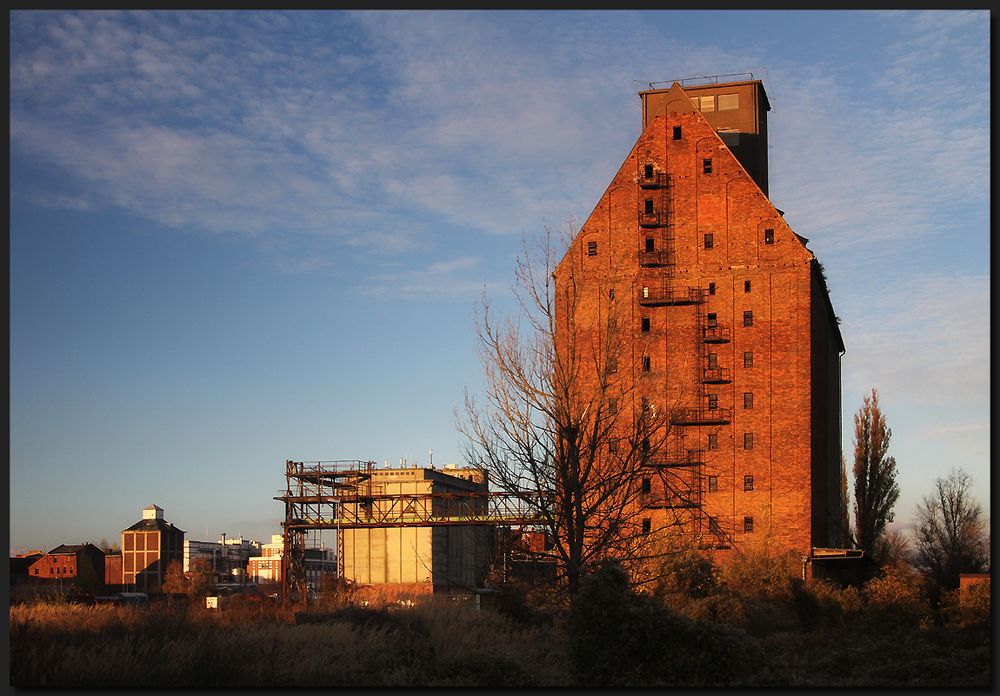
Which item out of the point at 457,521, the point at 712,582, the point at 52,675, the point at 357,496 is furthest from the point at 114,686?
the point at 357,496

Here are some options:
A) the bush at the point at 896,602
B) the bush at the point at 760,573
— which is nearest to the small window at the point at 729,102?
the bush at the point at 760,573

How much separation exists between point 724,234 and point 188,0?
35.5 metres

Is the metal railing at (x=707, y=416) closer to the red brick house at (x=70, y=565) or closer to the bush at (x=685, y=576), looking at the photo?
the bush at (x=685, y=576)

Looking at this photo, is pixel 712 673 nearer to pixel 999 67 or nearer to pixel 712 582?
pixel 999 67

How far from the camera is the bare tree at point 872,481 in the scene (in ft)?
216

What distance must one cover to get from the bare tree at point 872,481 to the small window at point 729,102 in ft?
75.2

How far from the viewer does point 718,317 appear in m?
49.0

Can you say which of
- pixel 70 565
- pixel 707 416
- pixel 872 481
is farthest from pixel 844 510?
pixel 70 565

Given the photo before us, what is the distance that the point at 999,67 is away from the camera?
682 inches

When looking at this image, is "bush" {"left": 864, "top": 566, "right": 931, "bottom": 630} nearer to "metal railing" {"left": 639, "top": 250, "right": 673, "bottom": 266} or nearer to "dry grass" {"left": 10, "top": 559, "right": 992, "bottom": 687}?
"dry grass" {"left": 10, "top": 559, "right": 992, "bottom": 687}

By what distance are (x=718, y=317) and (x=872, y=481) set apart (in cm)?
2398

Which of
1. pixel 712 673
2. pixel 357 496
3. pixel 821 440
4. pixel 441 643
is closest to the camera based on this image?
pixel 712 673

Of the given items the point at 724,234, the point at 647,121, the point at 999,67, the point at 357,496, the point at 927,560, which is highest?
the point at 647,121

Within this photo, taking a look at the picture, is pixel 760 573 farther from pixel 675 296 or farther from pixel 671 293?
pixel 671 293
